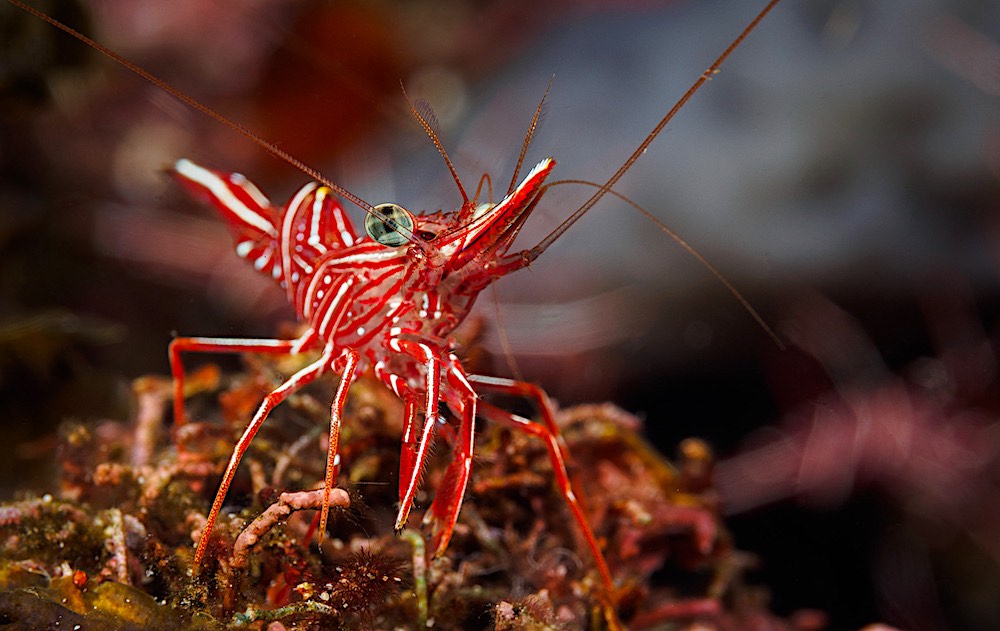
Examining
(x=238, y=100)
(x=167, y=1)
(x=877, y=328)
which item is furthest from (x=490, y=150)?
(x=877, y=328)

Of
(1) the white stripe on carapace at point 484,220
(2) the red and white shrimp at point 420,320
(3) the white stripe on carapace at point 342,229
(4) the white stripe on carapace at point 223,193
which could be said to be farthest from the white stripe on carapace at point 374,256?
(4) the white stripe on carapace at point 223,193

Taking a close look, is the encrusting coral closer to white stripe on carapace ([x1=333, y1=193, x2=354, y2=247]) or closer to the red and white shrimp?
the red and white shrimp

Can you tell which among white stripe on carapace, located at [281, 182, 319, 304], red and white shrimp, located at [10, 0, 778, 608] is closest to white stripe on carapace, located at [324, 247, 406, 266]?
red and white shrimp, located at [10, 0, 778, 608]

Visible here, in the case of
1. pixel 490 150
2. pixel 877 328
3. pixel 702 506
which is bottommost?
pixel 702 506

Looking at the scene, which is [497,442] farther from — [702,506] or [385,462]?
[702,506]

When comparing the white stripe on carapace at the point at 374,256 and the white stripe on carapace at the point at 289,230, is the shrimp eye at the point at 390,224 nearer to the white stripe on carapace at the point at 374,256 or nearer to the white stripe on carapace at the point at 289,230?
the white stripe on carapace at the point at 374,256
